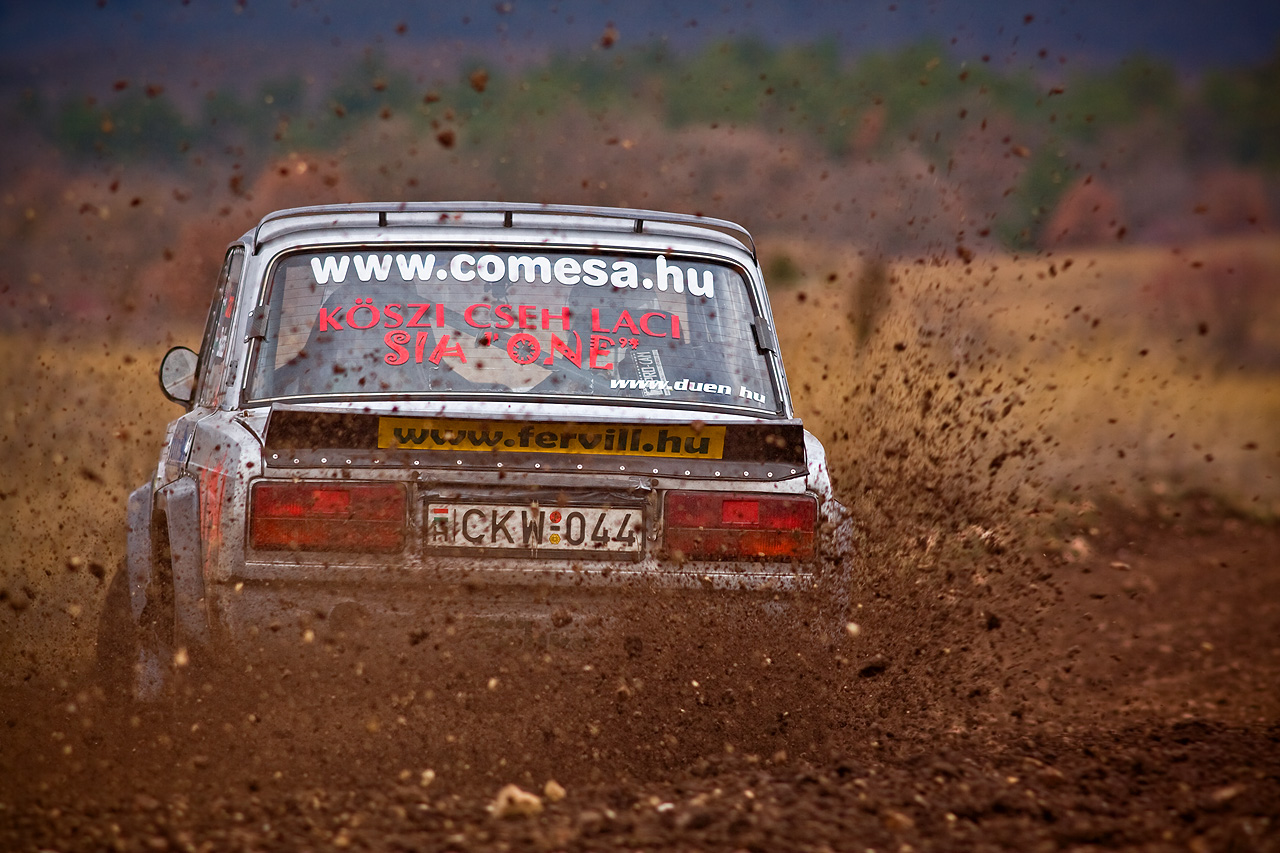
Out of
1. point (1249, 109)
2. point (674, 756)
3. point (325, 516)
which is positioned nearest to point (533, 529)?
point (325, 516)

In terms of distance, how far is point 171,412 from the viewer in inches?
556

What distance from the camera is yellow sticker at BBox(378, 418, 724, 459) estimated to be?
3.81 meters

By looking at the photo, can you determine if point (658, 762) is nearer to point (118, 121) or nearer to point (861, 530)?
point (861, 530)

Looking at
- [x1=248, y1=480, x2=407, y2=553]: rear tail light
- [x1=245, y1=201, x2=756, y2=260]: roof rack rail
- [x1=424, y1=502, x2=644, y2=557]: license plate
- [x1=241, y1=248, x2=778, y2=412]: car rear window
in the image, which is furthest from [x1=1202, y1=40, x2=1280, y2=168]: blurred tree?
[x1=248, y1=480, x2=407, y2=553]: rear tail light

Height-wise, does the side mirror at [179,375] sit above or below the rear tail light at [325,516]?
above

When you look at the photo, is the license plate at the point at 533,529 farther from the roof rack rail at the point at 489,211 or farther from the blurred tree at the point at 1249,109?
the blurred tree at the point at 1249,109

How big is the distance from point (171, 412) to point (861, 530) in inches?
440

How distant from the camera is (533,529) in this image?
12.9 feet

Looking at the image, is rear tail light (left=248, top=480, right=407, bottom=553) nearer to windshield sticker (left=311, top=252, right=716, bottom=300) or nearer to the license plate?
the license plate

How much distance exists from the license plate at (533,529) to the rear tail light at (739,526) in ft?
0.39

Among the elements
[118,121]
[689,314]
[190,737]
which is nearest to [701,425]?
[689,314]

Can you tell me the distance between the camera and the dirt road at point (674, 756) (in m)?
3.15

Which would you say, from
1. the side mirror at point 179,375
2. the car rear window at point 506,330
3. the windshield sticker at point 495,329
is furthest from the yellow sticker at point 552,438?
the side mirror at point 179,375

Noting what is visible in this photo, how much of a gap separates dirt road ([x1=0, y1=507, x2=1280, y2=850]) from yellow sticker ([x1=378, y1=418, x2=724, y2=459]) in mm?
616
